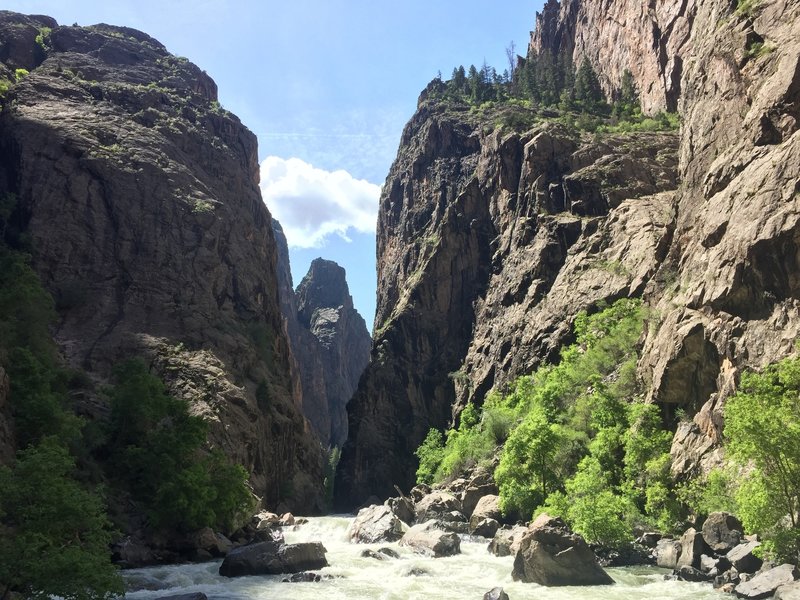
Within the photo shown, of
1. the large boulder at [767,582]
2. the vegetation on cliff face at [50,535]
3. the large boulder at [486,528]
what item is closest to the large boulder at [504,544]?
the large boulder at [486,528]

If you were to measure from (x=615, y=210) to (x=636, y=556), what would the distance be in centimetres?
5534

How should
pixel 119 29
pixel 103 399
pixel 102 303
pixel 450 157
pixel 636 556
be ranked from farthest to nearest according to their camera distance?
pixel 119 29 → pixel 450 157 → pixel 102 303 → pixel 103 399 → pixel 636 556

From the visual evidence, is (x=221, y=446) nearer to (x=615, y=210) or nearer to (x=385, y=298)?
(x=615, y=210)

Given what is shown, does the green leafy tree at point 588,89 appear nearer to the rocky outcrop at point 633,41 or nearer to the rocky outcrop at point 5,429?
the rocky outcrop at point 633,41

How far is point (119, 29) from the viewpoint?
429 ft

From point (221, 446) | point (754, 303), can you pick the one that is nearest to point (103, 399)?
point (221, 446)

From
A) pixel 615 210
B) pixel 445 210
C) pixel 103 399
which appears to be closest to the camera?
pixel 103 399

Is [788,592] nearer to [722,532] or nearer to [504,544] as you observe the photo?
[722,532]

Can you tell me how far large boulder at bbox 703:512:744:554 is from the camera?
29.0 meters

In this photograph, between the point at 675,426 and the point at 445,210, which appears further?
the point at 445,210

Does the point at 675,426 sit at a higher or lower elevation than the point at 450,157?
lower

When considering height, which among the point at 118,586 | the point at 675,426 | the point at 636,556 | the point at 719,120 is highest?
the point at 719,120

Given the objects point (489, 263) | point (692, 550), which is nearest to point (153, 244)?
point (489, 263)

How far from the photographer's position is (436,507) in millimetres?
54188
